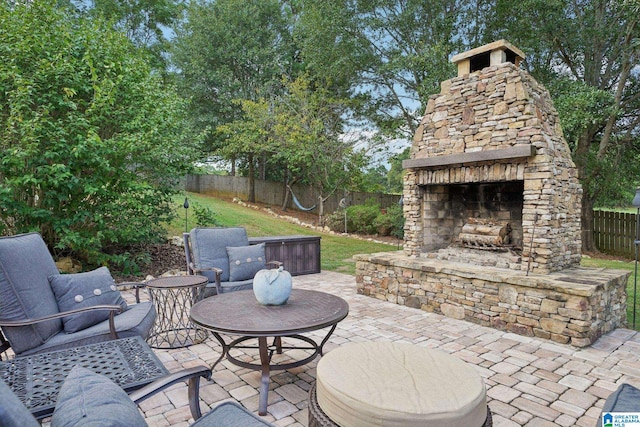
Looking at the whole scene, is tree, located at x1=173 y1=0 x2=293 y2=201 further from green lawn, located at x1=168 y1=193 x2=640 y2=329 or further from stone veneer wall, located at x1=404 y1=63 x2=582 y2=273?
stone veneer wall, located at x1=404 y1=63 x2=582 y2=273

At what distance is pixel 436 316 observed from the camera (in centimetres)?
448

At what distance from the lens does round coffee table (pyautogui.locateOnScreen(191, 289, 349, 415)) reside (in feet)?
7.73

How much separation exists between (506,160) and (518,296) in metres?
1.52

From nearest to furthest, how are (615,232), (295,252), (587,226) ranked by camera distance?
(295,252), (615,232), (587,226)

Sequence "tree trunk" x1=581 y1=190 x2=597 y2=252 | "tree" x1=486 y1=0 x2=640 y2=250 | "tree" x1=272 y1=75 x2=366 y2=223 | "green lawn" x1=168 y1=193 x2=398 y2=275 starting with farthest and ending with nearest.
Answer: "tree" x1=272 y1=75 x2=366 y2=223 → "tree trunk" x1=581 y1=190 x2=597 y2=252 → "green lawn" x1=168 y1=193 x2=398 y2=275 → "tree" x1=486 y1=0 x2=640 y2=250

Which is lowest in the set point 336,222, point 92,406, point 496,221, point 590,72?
point 336,222

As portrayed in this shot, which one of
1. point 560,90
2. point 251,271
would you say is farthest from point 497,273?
point 560,90

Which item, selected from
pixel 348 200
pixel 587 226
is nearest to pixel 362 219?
pixel 348 200

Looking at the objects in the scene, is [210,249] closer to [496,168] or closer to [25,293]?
[25,293]

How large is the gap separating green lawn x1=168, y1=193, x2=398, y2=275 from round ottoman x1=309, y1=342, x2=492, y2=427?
17.2ft

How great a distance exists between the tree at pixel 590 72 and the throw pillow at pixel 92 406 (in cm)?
847

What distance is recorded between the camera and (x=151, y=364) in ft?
6.44

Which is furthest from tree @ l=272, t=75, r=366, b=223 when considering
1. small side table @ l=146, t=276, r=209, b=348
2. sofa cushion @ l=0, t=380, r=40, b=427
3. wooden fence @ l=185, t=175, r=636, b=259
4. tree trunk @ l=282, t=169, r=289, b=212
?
sofa cushion @ l=0, t=380, r=40, b=427

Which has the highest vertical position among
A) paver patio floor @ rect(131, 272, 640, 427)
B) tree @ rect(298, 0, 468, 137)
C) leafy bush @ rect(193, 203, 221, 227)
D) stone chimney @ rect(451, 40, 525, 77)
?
tree @ rect(298, 0, 468, 137)
